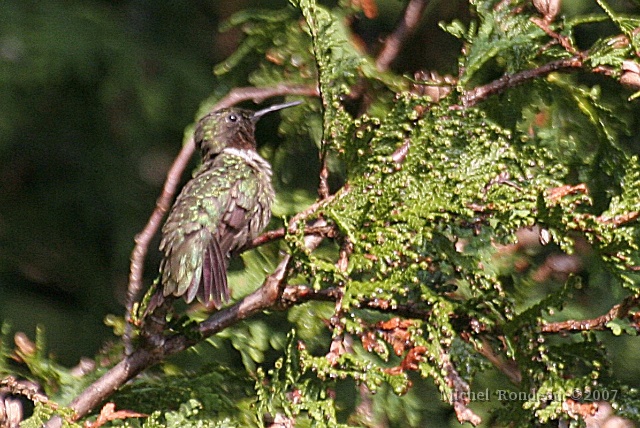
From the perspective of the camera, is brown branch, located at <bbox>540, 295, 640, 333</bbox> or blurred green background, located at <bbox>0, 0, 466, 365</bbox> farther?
blurred green background, located at <bbox>0, 0, 466, 365</bbox>

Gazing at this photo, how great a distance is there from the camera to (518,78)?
278 centimetres

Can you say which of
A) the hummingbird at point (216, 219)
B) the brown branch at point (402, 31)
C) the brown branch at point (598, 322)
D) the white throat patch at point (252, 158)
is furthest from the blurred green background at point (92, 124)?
the brown branch at point (598, 322)

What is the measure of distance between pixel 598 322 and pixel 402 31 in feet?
5.95

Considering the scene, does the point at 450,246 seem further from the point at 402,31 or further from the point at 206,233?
the point at 402,31

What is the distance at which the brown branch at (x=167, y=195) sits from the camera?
8.39 feet

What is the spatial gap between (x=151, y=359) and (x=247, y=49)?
4.68 feet

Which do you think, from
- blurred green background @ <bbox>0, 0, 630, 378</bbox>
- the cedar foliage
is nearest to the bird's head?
blurred green background @ <bbox>0, 0, 630, 378</bbox>

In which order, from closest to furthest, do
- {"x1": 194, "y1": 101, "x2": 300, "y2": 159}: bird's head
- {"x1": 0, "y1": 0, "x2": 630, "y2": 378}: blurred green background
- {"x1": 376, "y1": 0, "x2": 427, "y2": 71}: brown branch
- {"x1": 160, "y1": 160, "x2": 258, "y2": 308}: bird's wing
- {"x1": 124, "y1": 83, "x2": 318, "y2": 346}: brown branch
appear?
{"x1": 124, "y1": 83, "x2": 318, "y2": 346}: brown branch, {"x1": 160, "y1": 160, "x2": 258, "y2": 308}: bird's wing, {"x1": 376, "y1": 0, "x2": 427, "y2": 71}: brown branch, {"x1": 194, "y1": 101, "x2": 300, "y2": 159}: bird's head, {"x1": 0, "y1": 0, "x2": 630, "y2": 378}: blurred green background

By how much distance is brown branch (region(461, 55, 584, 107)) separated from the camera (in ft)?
8.89

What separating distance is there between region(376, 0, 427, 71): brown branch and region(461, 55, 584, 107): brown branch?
3.13 feet

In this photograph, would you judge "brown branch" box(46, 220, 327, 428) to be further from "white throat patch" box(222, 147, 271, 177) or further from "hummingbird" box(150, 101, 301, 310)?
"white throat patch" box(222, 147, 271, 177)

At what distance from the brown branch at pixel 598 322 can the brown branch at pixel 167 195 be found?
1094mm

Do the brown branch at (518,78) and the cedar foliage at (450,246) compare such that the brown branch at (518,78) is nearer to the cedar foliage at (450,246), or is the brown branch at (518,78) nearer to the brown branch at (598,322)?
the cedar foliage at (450,246)

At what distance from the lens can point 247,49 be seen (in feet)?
11.8
